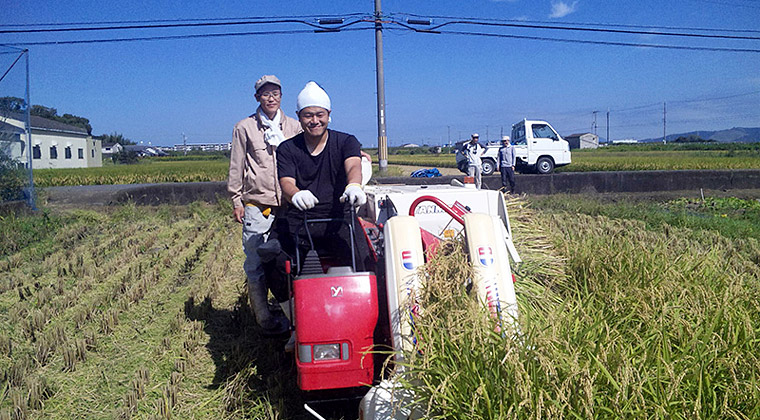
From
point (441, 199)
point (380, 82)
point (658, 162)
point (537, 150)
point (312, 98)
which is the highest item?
point (380, 82)

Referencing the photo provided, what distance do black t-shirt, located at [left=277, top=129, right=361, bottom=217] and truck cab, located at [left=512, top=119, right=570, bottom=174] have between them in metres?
19.7

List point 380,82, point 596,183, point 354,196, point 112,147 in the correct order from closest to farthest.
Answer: point 354,196, point 596,183, point 380,82, point 112,147

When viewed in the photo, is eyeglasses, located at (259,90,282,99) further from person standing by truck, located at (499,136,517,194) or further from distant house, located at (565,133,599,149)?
distant house, located at (565,133,599,149)

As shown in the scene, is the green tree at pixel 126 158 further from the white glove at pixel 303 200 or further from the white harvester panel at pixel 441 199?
the white glove at pixel 303 200

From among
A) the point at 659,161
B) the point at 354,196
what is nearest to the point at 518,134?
the point at 659,161

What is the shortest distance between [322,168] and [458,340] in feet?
5.02

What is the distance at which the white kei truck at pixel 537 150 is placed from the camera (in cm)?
2231

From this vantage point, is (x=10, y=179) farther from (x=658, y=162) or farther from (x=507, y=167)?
(x=658, y=162)

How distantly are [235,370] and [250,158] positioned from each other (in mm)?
1537

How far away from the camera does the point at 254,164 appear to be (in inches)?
169

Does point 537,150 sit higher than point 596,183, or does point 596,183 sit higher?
point 537,150

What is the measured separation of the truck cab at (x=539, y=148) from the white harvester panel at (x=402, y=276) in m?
20.3

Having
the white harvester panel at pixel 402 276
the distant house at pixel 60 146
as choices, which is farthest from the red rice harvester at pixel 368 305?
the distant house at pixel 60 146

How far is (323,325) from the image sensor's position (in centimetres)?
265
